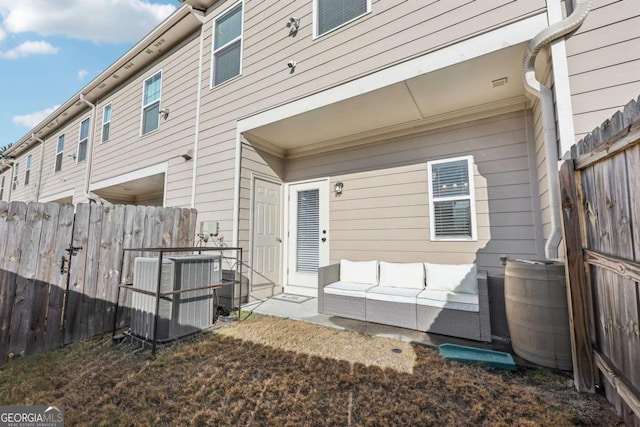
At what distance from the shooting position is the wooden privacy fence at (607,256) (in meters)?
1.44

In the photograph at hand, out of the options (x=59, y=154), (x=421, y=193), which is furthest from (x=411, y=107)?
(x=59, y=154)

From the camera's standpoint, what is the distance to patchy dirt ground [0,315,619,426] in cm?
179

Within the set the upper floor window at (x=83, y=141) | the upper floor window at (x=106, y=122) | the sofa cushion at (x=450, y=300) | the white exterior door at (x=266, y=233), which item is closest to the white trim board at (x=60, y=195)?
the upper floor window at (x=83, y=141)

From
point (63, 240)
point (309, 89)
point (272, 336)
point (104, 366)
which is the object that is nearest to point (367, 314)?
point (272, 336)

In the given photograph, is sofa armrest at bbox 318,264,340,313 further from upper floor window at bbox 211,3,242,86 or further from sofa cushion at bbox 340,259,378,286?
upper floor window at bbox 211,3,242,86

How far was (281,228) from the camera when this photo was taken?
5.52 meters

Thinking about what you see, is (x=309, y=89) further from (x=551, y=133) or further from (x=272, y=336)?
(x=272, y=336)

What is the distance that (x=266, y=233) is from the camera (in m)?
5.16

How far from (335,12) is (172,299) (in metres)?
4.56

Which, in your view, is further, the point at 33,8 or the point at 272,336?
the point at 33,8

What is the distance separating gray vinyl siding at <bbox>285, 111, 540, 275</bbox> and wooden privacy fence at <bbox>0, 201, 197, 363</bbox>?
10.4ft

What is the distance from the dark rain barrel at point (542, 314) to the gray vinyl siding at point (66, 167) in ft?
35.9

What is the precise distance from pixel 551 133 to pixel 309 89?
3016 mm

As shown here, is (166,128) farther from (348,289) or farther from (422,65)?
A: (422,65)
